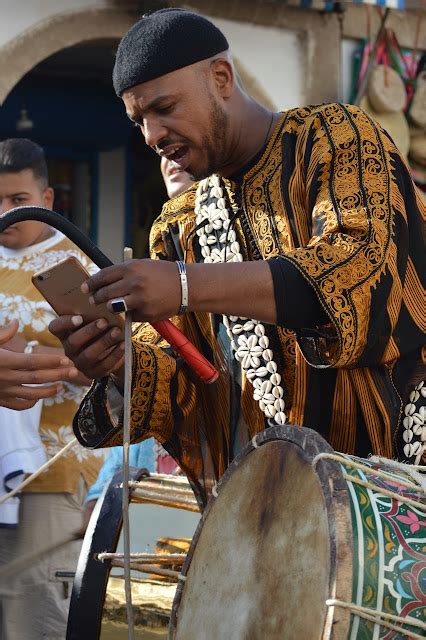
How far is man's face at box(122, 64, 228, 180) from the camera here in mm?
2928

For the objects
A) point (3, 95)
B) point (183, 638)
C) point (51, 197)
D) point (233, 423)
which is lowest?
point (183, 638)

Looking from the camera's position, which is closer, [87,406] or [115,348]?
[115,348]

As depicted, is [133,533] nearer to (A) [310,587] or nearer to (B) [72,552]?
(B) [72,552]

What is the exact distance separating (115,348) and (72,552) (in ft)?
6.90

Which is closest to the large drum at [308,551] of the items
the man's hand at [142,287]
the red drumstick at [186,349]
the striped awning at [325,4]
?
the red drumstick at [186,349]

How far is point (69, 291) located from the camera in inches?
113

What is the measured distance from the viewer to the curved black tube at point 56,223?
284cm

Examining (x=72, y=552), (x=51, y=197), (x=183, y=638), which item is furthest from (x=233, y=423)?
(x=51, y=197)

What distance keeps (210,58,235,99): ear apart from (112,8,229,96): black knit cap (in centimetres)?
3

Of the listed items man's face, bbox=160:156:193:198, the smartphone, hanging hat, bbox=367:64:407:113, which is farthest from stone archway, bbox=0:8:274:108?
the smartphone

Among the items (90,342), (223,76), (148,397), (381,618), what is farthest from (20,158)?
(381,618)

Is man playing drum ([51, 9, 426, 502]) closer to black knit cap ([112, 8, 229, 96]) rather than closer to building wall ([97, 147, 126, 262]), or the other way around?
black knit cap ([112, 8, 229, 96])

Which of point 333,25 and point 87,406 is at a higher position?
point 333,25

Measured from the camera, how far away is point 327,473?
244cm
